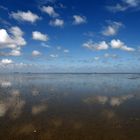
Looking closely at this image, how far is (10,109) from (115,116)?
10280 mm

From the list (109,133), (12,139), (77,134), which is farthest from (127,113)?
(12,139)

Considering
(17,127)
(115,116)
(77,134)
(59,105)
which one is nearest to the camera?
(77,134)

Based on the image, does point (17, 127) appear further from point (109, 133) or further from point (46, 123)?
point (109, 133)

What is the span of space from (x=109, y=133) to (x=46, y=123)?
5074mm

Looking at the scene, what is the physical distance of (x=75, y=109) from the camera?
72.5 feet

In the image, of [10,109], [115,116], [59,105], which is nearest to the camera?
[115,116]

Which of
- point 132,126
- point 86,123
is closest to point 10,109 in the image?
point 86,123

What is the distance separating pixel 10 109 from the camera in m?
21.9

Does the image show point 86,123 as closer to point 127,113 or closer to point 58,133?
point 58,133

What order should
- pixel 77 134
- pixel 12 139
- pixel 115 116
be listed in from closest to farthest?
pixel 12 139 → pixel 77 134 → pixel 115 116

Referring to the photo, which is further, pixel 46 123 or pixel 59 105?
pixel 59 105

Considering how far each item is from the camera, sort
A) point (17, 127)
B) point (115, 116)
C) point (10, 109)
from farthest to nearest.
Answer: point (10, 109) < point (115, 116) < point (17, 127)

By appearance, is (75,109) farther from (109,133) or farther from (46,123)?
(109,133)

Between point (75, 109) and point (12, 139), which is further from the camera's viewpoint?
point (75, 109)
